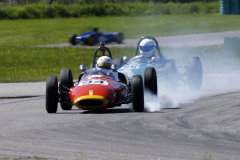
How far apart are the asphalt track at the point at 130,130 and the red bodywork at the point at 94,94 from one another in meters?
0.26

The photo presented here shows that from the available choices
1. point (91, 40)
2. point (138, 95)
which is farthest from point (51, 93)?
point (91, 40)

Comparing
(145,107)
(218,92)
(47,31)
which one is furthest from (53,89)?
(47,31)

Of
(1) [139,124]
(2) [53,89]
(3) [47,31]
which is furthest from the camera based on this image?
(3) [47,31]

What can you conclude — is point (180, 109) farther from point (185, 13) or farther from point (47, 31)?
point (185, 13)

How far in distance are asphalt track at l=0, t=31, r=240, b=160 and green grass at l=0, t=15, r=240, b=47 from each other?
84.4 feet

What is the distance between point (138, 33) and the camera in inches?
1684

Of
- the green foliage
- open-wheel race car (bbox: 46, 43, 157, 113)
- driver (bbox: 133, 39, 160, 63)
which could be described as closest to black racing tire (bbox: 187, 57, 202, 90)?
driver (bbox: 133, 39, 160, 63)

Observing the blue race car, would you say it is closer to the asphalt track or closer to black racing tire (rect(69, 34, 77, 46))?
black racing tire (rect(69, 34, 77, 46))

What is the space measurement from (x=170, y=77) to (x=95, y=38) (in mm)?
17937

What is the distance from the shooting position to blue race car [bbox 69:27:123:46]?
3391 cm

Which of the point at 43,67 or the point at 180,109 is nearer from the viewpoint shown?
the point at 180,109

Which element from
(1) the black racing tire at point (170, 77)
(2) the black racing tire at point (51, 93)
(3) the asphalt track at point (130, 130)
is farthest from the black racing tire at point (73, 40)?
(2) the black racing tire at point (51, 93)

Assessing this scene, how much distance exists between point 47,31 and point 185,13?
14.7m

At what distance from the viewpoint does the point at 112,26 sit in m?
48.1
